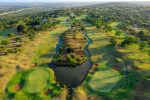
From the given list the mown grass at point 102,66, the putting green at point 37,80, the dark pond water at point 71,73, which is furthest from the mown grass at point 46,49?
the mown grass at point 102,66

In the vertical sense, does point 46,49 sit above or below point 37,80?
below

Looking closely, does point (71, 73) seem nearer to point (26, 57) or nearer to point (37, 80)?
point (37, 80)

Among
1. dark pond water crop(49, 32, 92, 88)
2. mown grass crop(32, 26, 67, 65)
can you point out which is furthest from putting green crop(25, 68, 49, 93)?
mown grass crop(32, 26, 67, 65)

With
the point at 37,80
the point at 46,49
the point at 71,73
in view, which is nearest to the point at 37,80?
the point at 37,80

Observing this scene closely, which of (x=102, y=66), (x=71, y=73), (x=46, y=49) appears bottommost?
(x=46, y=49)

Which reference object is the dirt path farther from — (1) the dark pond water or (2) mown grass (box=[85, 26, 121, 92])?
(2) mown grass (box=[85, 26, 121, 92])

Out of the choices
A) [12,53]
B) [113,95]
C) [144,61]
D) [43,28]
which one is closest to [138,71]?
[144,61]
